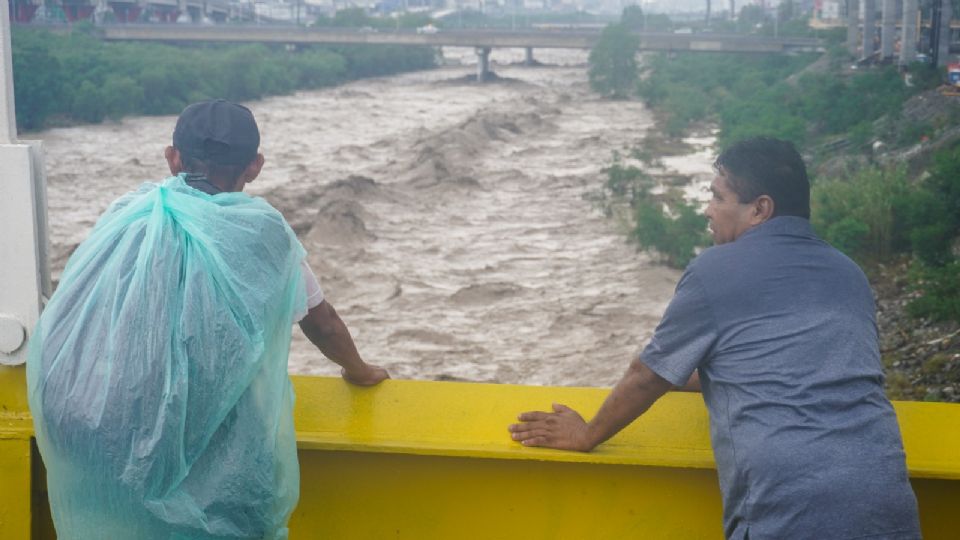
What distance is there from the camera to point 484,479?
2.54 meters

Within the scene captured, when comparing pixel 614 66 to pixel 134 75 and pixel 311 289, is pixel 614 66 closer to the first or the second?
pixel 134 75

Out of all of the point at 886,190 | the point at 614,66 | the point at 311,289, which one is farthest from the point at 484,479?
the point at 614,66

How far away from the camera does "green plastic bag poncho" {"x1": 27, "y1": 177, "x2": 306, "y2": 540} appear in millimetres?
1989

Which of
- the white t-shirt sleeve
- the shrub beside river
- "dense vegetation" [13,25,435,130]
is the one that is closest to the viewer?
the white t-shirt sleeve

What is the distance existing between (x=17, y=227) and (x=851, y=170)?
558 inches

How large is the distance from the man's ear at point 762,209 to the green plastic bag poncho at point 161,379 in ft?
3.12

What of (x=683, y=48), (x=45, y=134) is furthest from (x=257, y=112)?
(x=683, y=48)

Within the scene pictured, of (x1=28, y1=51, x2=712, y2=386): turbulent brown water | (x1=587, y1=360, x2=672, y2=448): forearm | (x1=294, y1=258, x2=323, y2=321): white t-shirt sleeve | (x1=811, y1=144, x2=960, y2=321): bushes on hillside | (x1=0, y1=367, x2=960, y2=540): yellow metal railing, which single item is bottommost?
(x1=28, y1=51, x2=712, y2=386): turbulent brown water

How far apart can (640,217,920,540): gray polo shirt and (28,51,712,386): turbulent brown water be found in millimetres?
8039

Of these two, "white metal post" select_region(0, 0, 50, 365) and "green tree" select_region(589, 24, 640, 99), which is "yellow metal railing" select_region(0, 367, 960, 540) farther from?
"green tree" select_region(589, 24, 640, 99)

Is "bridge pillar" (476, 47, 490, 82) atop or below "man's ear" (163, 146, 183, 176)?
atop

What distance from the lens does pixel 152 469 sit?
6.53ft

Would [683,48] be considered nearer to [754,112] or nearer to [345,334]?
[754,112]

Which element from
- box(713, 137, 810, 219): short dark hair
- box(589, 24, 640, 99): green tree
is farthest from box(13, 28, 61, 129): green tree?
box(713, 137, 810, 219): short dark hair
